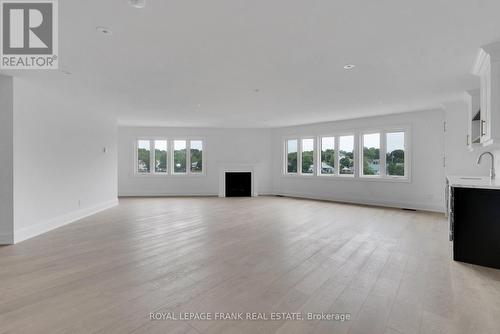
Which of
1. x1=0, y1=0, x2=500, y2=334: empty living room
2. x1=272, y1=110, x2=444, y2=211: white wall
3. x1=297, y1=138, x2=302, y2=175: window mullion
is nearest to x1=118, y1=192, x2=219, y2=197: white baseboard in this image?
x1=0, y1=0, x2=500, y2=334: empty living room

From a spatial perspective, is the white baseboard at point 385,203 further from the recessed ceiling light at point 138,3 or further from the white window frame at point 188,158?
the recessed ceiling light at point 138,3

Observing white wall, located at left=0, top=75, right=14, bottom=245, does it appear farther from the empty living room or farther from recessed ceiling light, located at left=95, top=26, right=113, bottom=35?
recessed ceiling light, located at left=95, top=26, right=113, bottom=35

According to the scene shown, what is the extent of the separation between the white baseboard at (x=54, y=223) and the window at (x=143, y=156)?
2.80 metres

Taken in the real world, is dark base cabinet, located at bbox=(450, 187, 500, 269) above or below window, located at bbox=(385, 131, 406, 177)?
below

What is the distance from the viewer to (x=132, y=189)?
9.55 m

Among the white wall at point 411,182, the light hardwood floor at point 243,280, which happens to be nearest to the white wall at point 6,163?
the light hardwood floor at point 243,280

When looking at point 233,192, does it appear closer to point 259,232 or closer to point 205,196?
point 205,196

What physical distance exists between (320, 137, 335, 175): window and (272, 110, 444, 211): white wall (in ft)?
0.93

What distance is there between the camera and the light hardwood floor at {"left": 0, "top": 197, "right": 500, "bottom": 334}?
6.66 ft

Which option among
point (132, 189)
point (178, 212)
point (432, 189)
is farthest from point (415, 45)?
point (132, 189)

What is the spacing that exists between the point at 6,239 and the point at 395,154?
8.59 metres

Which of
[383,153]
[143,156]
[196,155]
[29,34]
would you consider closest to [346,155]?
[383,153]

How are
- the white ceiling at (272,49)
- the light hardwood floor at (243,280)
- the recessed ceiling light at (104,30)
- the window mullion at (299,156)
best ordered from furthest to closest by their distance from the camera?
the window mullion at (299,156) → the recessed ceiling light at (104,30) → the white ceiling at (272,49) → the light hardwood floor at (243,280)

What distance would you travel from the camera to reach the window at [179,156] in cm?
989
